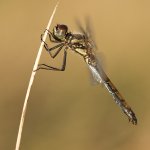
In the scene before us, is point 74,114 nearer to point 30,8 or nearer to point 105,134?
point 105,134

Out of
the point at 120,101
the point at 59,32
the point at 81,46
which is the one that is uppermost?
the point at 59,32

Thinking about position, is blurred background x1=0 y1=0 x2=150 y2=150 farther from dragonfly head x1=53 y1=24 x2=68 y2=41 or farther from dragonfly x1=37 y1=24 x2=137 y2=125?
dragonfly head x1=53 y1=24 x2=68 y2=41

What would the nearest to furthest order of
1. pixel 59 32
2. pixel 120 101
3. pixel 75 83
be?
pixel 59 32
pixel 120 101
pixel 75 83

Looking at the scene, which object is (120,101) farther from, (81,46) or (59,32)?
(59,32)

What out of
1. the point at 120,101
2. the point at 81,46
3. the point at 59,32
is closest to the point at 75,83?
the point at 120,101

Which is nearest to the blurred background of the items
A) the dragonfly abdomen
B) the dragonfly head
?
the dragonfly abdomen

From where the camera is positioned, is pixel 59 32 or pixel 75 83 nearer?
pixel 59 32
